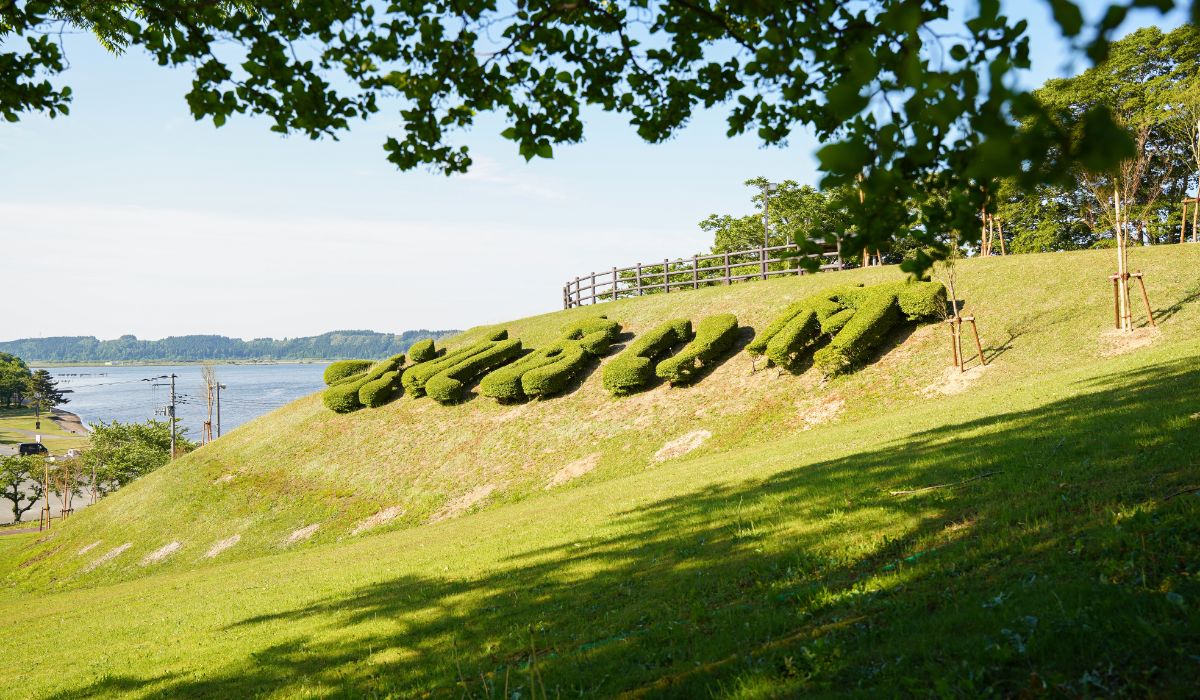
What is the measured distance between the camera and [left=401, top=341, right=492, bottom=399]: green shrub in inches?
1185

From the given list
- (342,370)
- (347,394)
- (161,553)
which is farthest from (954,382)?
(342,370)

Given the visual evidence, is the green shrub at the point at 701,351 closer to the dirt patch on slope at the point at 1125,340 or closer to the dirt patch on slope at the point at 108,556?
the dirt patch on slope at the point at 1125,340

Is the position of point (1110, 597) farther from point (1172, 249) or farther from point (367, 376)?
point (367, 376)

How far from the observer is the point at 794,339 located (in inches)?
848

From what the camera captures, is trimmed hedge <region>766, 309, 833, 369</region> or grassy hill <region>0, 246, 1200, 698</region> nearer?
grassy hill <region>0, 246, 1200, 698</region>

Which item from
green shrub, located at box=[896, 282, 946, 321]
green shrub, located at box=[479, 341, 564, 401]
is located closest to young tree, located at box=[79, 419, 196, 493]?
green shrub, located at box=[479, 341, 564, 401]

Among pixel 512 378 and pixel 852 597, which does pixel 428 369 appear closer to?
pixel 512 378

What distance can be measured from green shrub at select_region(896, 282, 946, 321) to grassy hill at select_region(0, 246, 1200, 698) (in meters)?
0.67

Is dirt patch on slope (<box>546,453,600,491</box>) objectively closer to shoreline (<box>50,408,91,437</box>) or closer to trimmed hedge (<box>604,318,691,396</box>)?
trimmed hedge (<box>604,318,691,396</box>)

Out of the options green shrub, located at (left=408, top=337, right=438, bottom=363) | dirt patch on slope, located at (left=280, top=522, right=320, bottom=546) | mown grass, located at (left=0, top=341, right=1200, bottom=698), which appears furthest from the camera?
green shrub, located at (left=408, top=337, right=438, bottom=363)

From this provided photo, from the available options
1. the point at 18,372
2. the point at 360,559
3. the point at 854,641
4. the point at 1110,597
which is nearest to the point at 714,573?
the point at 854,641

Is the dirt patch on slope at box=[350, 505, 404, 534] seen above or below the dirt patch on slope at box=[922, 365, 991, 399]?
below

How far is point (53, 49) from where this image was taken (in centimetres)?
613

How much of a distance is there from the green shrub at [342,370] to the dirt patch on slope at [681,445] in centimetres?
2030
